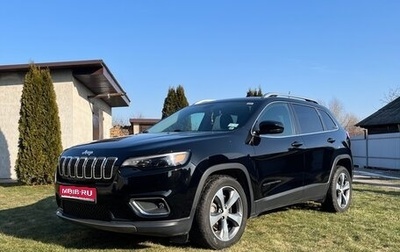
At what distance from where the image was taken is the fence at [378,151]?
20594 millimetres

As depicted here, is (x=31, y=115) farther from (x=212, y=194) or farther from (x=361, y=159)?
(x=361, y=159)

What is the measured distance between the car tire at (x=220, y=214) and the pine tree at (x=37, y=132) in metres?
8.40

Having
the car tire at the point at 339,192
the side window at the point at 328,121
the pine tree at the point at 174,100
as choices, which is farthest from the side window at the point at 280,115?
the pine tree at the point at 174,100

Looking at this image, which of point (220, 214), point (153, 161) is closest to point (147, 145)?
point (153, 161)

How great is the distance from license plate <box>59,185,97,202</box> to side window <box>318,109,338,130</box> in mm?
4126

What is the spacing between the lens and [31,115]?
39.8ft

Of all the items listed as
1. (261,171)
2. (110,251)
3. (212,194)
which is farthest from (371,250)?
(110,251)

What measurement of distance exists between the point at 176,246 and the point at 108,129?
64.0ft

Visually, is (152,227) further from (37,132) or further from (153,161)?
(37,132)

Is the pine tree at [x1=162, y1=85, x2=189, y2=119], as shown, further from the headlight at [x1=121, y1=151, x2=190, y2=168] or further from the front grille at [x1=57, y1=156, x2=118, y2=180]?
the headlight at [x1=121, y1=151, x2=190, y2=168]

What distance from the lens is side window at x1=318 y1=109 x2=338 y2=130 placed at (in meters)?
7.25

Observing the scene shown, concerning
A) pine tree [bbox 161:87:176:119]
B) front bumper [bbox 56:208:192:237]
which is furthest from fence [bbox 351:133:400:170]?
front bumper [bbox 56:208:192:237]

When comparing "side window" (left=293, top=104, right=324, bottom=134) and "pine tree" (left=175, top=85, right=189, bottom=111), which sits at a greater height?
"pine tree" (left=175, top=85, right=189, bottom=111)

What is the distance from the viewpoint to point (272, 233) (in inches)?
220
